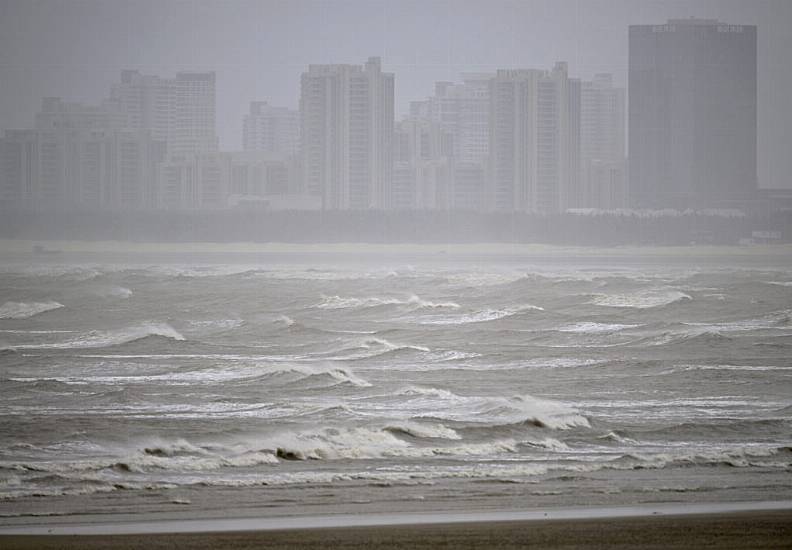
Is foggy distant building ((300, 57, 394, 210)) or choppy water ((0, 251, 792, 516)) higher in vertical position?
foggy distant building ((300, 57, 394, 210))

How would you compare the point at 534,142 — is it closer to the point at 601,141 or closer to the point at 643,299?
the point at 601,141

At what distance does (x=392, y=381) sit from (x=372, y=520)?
23.0ft

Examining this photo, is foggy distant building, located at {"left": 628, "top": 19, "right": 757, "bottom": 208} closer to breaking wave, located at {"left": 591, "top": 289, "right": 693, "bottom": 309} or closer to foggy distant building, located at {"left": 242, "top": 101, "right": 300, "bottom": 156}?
breaking wave, located at {"left": 591, "top": 289, "right": 693, "bottom": 309}

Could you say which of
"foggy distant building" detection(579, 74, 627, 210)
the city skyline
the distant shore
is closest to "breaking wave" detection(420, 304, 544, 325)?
the distant shore

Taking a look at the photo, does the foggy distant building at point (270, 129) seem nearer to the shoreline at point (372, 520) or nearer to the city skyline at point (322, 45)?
the city skyline at point (322, 45)

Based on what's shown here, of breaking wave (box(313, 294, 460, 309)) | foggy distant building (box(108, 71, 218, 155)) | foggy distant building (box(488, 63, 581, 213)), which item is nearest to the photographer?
breaking wave (box(313, 294, 460, 309))

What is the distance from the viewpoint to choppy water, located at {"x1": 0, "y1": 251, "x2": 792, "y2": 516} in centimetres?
720

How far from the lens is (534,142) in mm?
21031

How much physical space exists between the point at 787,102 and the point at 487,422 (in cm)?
1328

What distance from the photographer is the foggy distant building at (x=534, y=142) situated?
20828 mm

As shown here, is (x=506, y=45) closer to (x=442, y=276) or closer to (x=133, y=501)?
(x=442, y=276)

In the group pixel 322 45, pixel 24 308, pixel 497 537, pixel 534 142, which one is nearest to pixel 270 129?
pixel 322 45

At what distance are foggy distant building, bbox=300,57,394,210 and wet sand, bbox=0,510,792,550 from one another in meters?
15.4

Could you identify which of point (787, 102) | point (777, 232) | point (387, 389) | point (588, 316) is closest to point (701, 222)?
point (777, 232)
